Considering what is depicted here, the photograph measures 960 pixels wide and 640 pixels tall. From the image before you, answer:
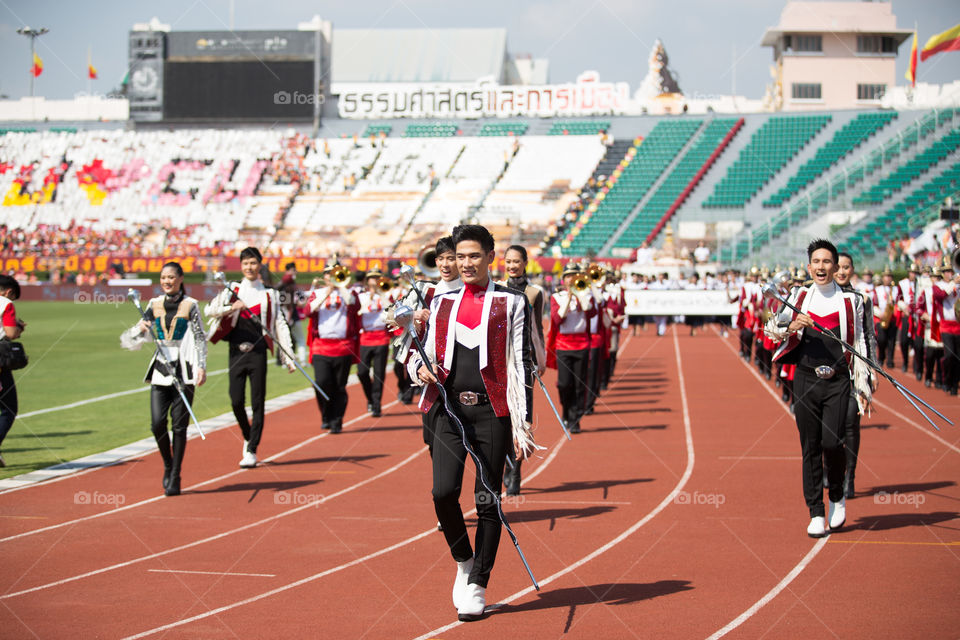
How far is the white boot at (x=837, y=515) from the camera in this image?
756 cm

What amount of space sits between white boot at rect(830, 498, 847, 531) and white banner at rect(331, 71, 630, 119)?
5556 centimetres

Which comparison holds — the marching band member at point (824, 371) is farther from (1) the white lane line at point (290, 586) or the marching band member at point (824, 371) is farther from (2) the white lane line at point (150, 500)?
(2) the white lane line at point (150, 500)

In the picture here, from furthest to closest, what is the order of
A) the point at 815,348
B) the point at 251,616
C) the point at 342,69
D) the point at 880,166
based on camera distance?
the point at 342,69, the point at 880,166, the point at 815,348, the point at 251,616

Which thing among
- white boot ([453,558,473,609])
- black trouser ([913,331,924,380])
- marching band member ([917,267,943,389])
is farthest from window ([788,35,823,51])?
white boot ([453,558,473,609])

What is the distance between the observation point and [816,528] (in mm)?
7328

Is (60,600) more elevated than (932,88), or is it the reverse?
(932,88)

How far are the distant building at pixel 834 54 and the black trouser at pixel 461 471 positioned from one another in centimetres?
6262

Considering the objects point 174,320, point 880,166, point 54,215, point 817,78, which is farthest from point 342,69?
point 174,320

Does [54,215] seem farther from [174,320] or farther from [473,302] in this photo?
[473,302]

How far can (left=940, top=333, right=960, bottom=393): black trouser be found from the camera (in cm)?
1550

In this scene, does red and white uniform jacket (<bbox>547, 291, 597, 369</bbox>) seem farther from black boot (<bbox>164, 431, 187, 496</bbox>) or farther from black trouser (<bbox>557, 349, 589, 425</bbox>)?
black boot (<bbox>164, 431, 187, 496</bbox>)

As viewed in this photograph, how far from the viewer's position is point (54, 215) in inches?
2408

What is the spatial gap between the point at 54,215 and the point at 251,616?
60288mm

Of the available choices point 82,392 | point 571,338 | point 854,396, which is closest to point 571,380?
point 571,338
